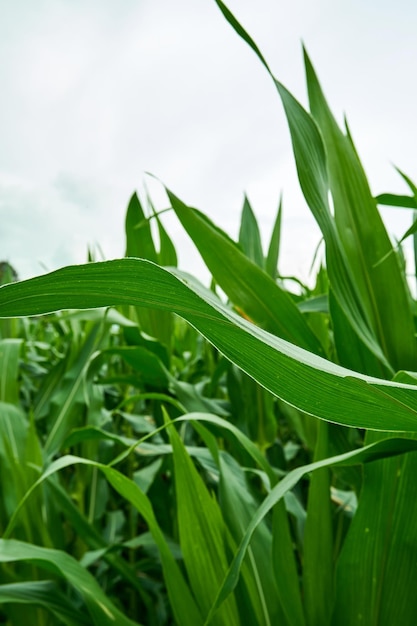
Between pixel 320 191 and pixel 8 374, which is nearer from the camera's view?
pixel 320 191

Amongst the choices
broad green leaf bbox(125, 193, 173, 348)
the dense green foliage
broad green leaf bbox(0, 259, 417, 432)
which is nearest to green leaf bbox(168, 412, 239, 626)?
the dense green foliage

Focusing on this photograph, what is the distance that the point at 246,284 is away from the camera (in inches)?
19.7

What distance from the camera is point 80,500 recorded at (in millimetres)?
781

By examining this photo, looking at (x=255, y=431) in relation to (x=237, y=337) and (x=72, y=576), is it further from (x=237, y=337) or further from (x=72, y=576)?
(x=237, y=337)

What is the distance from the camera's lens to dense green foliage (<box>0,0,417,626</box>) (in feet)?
0.62

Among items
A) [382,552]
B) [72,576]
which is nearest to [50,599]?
[72,576]

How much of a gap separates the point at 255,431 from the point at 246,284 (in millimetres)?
280

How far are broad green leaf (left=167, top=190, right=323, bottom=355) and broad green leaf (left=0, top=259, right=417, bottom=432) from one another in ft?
0.93

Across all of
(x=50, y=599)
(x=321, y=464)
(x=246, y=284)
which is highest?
(x=246, y=284)

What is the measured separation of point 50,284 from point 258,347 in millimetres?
66

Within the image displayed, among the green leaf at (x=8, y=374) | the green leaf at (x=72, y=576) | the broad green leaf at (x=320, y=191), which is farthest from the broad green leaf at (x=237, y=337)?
the green leaf at (x=8, y=374)

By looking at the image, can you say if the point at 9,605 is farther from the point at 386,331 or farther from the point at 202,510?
the point at 386,331

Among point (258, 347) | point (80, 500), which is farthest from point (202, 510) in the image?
point (80, 500)

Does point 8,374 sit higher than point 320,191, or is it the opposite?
point 320,191
